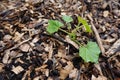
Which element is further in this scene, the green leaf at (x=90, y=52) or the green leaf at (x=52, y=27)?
the green leaf at (x=52, y=27)

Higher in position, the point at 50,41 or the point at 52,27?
the point at 52,27

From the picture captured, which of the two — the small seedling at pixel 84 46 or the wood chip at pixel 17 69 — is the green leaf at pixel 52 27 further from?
the wood chip at pixel 17 69

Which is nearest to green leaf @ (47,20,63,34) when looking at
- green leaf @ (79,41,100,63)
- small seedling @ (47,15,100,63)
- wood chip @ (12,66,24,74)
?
small seedling @ (47,15,100,63)

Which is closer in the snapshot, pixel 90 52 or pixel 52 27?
pixel 90 52

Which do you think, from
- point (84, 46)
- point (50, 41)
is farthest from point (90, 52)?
point (50, 41)

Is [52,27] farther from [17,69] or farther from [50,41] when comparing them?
[17,69]

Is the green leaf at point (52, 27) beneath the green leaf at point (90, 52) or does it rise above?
above

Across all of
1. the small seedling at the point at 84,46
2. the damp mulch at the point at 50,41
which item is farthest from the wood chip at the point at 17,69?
the small seedling at the point at 84,46
